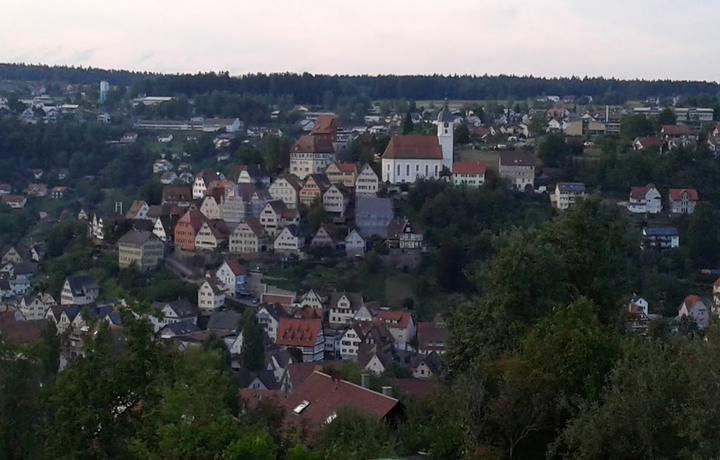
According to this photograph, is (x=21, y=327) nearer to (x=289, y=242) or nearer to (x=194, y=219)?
(x=289, y=242)

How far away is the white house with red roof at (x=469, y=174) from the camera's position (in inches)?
1710

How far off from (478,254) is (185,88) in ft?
178

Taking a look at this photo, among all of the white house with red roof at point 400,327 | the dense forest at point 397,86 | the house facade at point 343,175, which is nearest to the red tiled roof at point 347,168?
the house facade at point 343,175

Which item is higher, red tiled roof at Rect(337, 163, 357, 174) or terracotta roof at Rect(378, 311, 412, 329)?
red tiled roof at Rect(337, 163, 357, 174)

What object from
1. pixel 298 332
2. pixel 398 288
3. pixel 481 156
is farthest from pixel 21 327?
pixel 481 156

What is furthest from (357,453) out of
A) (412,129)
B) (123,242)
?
(412,129)

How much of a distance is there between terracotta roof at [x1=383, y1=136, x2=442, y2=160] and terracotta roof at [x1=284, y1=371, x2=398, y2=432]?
27.3 meters

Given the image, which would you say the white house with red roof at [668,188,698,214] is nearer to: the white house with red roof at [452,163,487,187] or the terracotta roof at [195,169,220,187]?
the white house with red roof at [452,163,487,187]

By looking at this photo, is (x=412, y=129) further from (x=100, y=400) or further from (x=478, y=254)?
(x=100, y=400)

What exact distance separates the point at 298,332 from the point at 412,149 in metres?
13.3

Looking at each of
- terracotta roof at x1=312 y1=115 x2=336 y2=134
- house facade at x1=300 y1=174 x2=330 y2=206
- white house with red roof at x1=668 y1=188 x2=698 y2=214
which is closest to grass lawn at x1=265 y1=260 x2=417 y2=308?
house facade at x1=300 y1=174 x2=330 y2=206

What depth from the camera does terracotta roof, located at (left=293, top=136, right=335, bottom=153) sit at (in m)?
46.9

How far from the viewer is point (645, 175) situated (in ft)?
150

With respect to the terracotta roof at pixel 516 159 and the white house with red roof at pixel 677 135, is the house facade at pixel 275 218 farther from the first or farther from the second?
the white house with red roof at pixel 677 135
